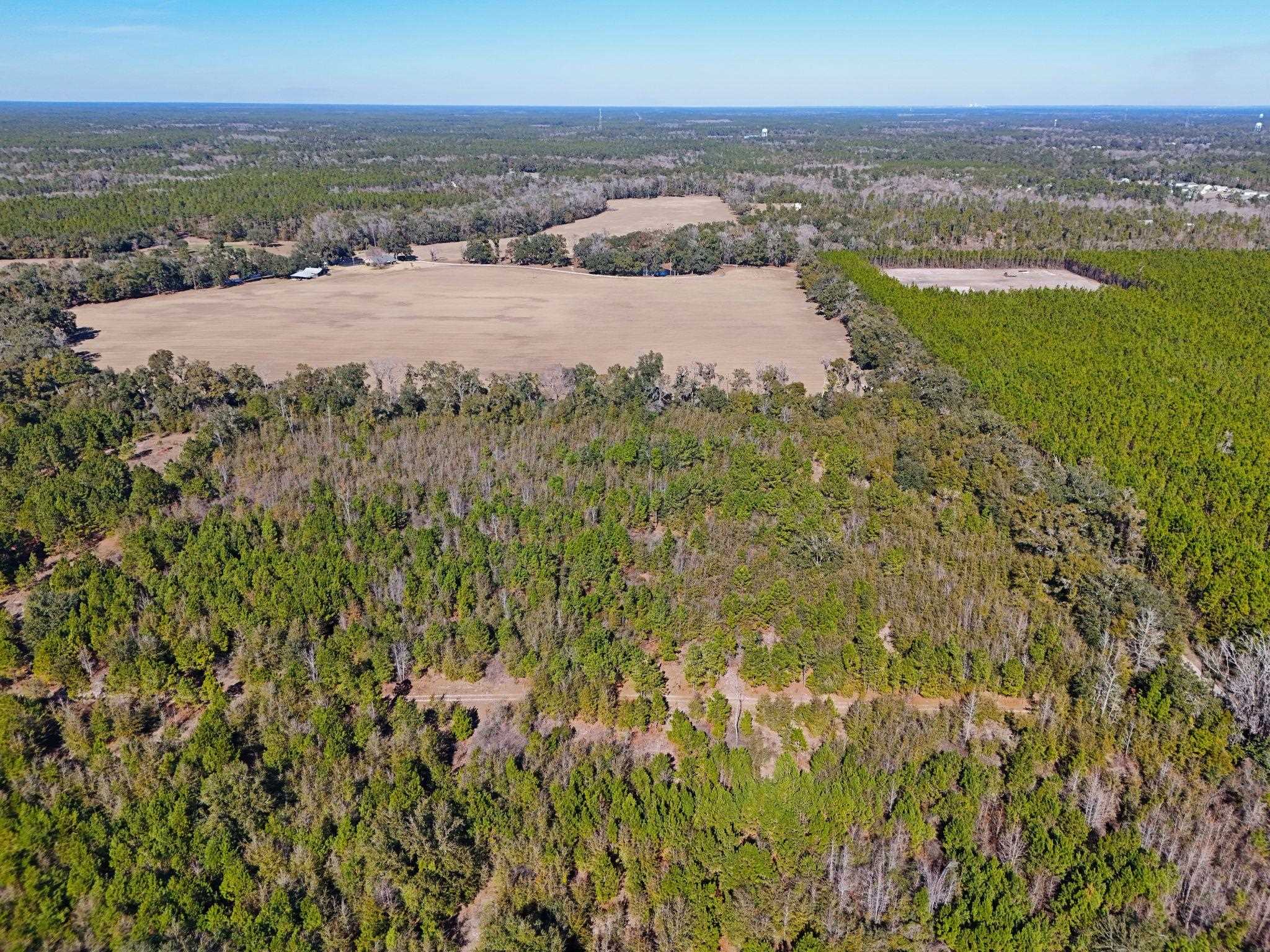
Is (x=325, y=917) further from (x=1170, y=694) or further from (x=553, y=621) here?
(x=1170, y=694)

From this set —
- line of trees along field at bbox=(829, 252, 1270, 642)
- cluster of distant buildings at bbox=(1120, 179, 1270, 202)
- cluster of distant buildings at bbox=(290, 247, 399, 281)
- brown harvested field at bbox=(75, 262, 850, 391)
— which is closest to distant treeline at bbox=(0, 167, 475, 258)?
cluster of distant buildings at bbox=(290, 247, 399, 281)

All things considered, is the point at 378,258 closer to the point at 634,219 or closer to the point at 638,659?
the point at 634,219

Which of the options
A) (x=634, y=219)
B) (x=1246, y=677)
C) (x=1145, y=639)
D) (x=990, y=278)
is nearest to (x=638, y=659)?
(x=1145, y=639)

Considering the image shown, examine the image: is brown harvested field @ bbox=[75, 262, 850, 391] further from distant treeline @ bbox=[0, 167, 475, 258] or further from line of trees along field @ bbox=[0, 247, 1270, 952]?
distant treeline @ bbox=[0, 167, 475, 258]

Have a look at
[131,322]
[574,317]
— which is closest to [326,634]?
[574,317]

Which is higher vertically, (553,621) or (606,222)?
(606,222)

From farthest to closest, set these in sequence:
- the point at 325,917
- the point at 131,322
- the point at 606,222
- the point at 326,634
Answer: the point at 606,222 < the point at 131,322 < the point at 326,634 < the point at 325,917
